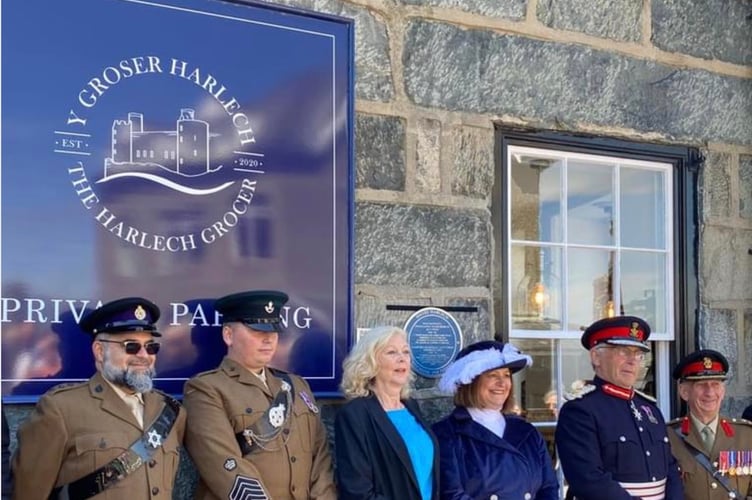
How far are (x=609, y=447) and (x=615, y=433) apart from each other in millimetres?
67

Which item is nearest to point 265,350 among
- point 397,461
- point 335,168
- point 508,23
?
point 397,461

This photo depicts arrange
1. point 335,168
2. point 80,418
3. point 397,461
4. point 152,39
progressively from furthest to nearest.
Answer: point 335,168 → point 152,39 → point 397,461 → point 80,418

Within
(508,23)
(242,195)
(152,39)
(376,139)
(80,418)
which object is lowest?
(80,418)

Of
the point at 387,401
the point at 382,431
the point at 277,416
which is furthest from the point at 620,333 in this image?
the point at 277,416

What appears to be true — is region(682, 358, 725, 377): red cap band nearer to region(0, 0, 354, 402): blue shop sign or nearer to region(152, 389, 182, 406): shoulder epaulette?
region(0, 0, 354, 402): blue shop sign

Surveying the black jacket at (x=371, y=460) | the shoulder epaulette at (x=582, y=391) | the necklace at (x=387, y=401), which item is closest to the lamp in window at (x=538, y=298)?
the shoulder epaulette at (x=582, y=391)

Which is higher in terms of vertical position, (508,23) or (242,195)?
(508,23)

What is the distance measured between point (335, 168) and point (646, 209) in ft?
6.77

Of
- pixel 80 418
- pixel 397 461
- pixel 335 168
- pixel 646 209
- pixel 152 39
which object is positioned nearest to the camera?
pixel 80 418

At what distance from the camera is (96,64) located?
3.89 metres

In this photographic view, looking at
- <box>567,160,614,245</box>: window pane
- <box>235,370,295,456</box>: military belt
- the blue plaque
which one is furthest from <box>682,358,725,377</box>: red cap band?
<box>235,370,295,456</box>: military belt

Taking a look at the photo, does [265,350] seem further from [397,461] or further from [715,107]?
[715,107]

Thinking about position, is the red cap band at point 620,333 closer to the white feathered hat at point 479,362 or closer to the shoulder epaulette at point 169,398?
the white feathered hat at point 479,362

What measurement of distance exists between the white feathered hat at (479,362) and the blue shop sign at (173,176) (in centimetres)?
52
